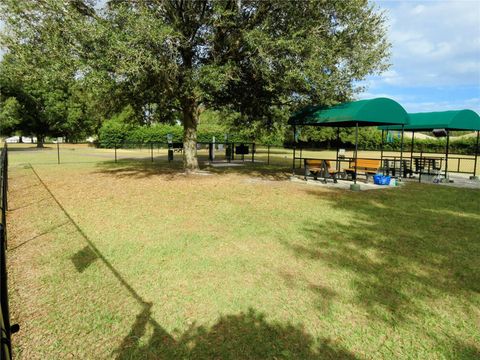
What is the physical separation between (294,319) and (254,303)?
504 mm

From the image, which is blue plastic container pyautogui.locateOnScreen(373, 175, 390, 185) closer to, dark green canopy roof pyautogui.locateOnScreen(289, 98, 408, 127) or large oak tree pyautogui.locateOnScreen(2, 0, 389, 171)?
dark green canopy roof pyautogui.locateOnScreen(289, 98, 408, 127)

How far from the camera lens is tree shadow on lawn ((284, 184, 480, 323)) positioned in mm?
3884

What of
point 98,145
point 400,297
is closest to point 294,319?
point 400,297

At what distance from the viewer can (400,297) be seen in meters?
3.81

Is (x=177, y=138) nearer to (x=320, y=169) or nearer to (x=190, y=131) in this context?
(x=190, y=131)

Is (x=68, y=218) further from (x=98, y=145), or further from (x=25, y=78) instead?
(x=98, y=145)

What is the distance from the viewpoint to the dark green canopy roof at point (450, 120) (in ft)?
46.1

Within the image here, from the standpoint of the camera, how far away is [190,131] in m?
15.0

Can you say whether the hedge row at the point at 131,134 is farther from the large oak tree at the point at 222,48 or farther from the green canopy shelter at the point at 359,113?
the green canopy shelter at the point at 359,113

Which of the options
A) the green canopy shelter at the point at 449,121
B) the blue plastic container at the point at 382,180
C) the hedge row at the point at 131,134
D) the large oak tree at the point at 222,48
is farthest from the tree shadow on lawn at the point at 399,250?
the hedge row at the point at 131,134

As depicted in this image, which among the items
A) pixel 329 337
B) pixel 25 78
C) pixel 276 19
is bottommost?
pixel 329 337

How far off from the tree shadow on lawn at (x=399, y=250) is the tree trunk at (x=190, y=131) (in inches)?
327

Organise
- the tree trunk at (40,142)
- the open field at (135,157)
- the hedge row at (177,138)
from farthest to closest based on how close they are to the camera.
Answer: the tree trunk at (40,142) → the hedge row at (177,138) → the open field at (135,157)

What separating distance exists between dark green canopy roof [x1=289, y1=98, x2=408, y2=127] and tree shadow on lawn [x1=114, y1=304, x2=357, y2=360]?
9505 mm
